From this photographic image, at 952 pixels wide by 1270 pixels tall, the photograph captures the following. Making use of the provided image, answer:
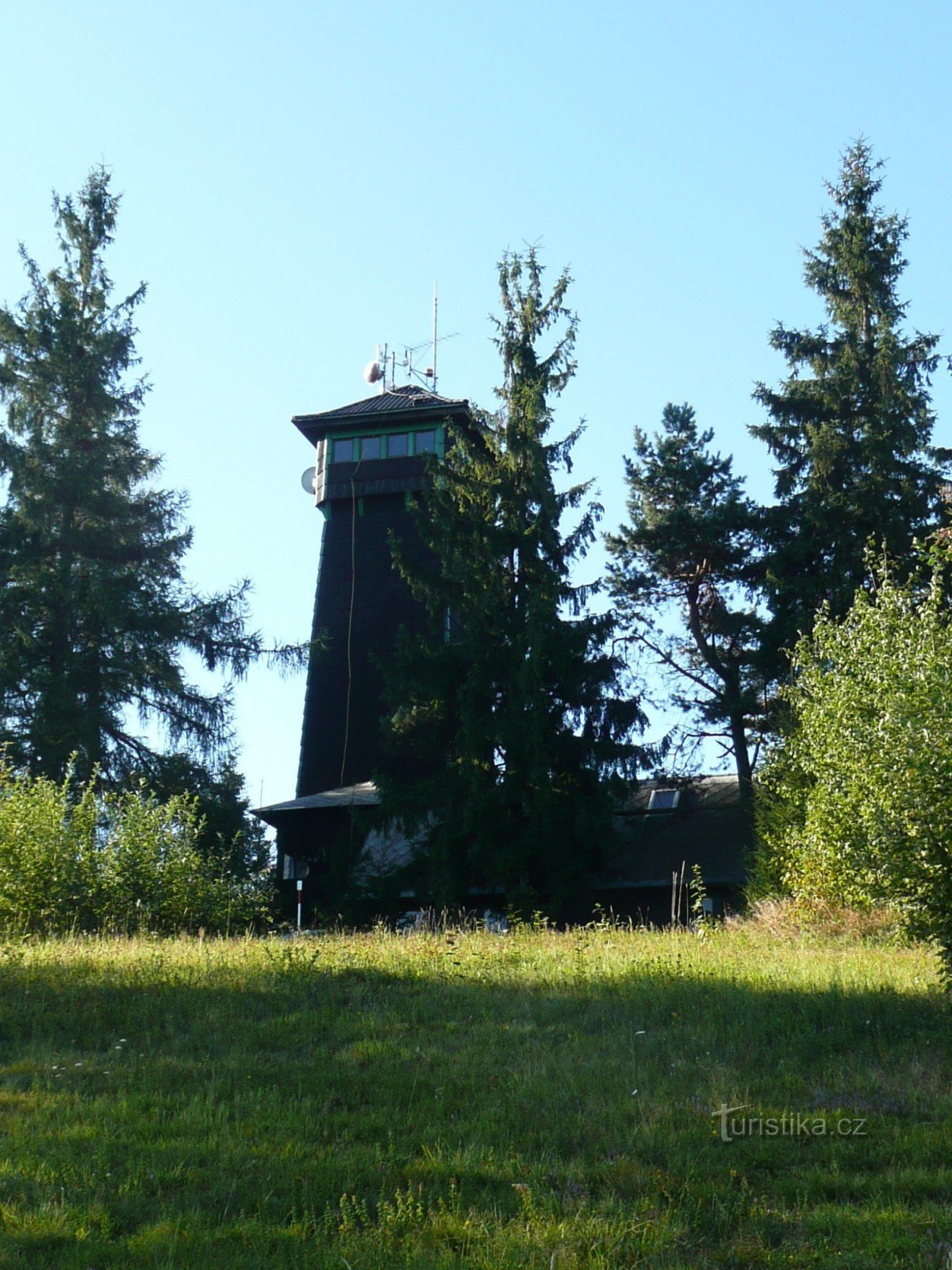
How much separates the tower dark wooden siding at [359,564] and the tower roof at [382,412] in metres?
0.03

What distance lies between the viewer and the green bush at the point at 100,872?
1741 cm

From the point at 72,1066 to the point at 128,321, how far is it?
2417 cm

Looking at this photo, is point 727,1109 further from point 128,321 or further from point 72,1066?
point 128,321

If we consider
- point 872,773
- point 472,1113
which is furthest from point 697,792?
point 472,1113

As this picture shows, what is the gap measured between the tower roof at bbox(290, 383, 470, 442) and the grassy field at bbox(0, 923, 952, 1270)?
20809 millimetres

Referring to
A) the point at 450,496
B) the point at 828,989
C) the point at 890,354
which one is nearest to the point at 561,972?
the point at 828,989

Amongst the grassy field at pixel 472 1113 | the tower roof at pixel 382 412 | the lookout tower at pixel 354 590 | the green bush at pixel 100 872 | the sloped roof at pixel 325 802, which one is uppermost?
the tower roof at pixel 382 412

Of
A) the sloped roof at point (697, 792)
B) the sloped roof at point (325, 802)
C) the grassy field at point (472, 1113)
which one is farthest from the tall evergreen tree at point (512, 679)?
the grassy field at point (472, 1113)

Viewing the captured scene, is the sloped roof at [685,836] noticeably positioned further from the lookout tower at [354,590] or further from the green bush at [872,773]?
the lookout tower at [354,590]

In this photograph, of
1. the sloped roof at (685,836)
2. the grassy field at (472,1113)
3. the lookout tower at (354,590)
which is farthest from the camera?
the lookout tower at (354,590)

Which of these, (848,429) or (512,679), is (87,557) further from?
(848,429)

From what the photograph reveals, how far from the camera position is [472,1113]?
8.25m

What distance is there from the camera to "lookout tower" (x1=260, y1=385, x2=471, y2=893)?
98.1 ft

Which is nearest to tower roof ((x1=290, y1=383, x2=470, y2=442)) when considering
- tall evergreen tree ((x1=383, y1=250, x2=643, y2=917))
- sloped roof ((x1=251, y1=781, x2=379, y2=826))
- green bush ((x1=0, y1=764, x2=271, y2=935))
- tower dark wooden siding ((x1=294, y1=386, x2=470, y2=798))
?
tower dark wooden siding ((x1=294, y1=386, x2=470, y2=798))
